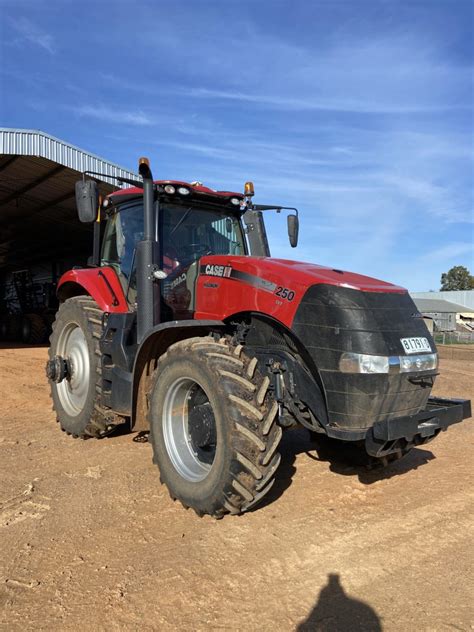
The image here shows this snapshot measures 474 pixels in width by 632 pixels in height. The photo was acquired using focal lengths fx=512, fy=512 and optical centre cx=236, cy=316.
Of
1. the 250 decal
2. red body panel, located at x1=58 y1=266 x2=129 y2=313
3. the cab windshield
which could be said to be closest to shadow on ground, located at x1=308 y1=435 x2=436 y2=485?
the 250 decal

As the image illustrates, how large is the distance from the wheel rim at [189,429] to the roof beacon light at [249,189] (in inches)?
82.2

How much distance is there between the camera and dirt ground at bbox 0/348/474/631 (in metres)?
2.43

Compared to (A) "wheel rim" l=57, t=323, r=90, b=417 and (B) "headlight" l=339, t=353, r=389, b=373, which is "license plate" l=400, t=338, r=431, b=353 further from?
(A) "wheel rim" l=57, t=323, r=90, b=417

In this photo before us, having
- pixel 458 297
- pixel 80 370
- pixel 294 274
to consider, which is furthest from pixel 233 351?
pixel 458 297

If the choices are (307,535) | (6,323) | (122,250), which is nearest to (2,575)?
(307,535)

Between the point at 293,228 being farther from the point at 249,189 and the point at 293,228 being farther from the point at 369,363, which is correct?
the point at 369,363

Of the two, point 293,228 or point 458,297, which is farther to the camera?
point 458,297

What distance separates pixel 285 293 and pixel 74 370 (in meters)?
3.13

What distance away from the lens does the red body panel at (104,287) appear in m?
4.90

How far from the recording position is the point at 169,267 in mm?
4422

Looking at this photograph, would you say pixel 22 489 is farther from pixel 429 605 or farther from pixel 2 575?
pixel 429 605

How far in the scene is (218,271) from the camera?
156 inches

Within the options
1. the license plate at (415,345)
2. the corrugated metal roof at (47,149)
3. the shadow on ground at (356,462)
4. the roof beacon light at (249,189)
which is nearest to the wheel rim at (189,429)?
the shadow on ground at (356,462)

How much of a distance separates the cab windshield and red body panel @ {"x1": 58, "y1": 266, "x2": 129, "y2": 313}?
92 mm
